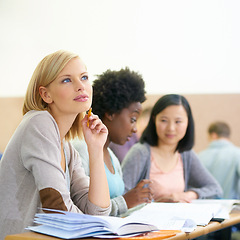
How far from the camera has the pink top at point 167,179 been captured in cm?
228

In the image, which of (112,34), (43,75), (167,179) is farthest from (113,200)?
(112,34)

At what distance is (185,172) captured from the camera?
7.95 feet

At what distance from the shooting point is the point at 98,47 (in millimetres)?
2174

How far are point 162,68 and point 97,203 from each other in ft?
5.91

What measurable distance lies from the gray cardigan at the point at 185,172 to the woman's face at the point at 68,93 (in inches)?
35.0

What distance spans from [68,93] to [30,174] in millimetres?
287

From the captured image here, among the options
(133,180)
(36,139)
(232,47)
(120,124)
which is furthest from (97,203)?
(232,47)

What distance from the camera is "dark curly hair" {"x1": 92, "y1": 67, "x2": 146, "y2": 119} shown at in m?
1.96

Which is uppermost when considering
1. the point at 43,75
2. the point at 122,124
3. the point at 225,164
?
the point at 43,75

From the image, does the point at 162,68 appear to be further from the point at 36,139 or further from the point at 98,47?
the point at 36,139

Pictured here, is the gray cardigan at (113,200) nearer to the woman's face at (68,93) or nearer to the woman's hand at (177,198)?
the woman's face at (68,93)

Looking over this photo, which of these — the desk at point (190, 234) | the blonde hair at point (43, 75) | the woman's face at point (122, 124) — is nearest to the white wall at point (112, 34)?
the woman's face at point (122, 124)

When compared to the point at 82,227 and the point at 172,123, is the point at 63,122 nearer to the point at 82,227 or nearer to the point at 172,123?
the point at 82,227

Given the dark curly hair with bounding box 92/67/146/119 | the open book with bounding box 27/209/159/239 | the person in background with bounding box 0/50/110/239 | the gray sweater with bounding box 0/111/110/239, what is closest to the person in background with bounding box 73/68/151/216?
the dark curly hair with bounding box 92/67/146/119
